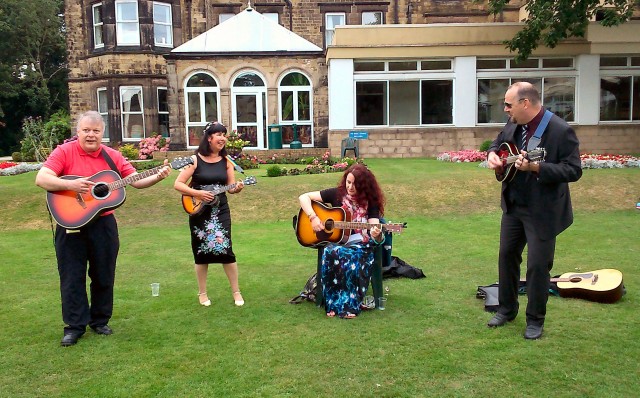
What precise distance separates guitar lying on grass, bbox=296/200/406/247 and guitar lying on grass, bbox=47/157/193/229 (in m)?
1.74

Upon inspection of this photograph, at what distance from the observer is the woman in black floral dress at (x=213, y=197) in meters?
5.94

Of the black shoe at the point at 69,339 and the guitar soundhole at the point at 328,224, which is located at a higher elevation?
the guitar soundhole at the point at 328,224

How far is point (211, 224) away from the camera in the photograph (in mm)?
6043

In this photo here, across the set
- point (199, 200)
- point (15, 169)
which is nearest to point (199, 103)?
point (15, 169)

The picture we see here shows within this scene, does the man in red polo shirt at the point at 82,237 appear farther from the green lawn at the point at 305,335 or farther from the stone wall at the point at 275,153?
the stone wall at the point at 275,153

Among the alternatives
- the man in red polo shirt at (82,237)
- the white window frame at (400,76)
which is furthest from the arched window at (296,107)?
the man in red polo shirt at (82,237)

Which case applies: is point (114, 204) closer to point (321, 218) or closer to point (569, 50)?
point (321, 218)

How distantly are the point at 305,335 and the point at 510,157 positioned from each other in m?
2.34

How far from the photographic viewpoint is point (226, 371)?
4.48 metres

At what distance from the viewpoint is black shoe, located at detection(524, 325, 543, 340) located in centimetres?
498

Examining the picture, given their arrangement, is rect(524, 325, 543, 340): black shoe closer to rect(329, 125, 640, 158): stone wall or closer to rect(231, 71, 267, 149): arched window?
rect(329, 125, 640, 158): stone wall

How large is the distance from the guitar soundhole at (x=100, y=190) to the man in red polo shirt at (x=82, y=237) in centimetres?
6

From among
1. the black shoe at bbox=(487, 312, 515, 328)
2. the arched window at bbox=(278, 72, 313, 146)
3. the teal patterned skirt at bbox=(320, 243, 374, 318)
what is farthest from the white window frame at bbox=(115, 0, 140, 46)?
the black shoe at bbox=(487, 312, 515, 328)

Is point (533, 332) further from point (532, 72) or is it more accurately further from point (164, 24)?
point (164, 24)
